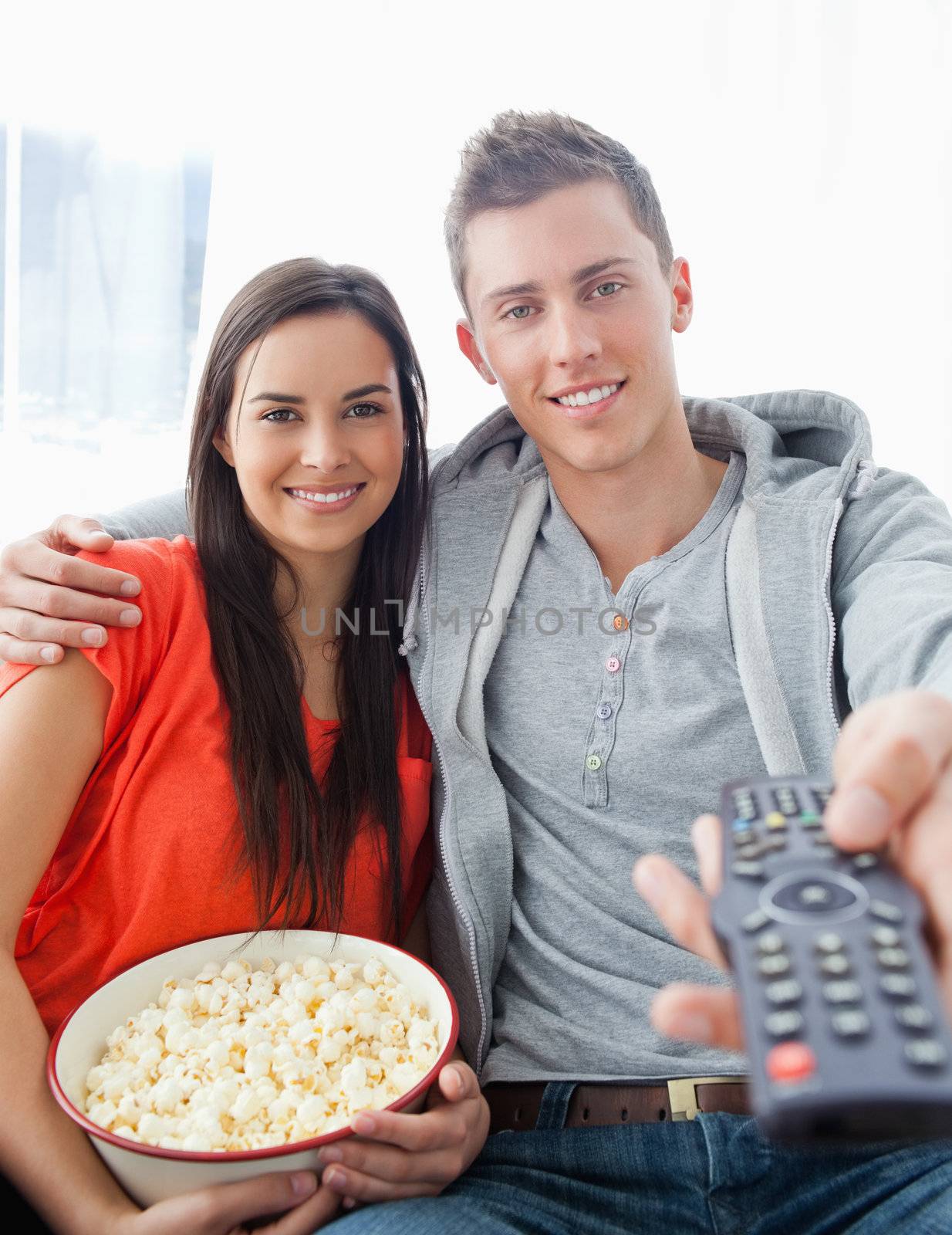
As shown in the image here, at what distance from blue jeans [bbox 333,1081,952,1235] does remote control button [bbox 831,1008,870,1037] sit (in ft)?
1.98

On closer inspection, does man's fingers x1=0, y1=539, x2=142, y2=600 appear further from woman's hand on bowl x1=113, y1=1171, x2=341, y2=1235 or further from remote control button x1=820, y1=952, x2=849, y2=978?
remote control button x1=820, y1=952, x2=849, y2=978

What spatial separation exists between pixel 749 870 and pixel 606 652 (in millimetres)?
776

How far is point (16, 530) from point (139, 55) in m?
1.12

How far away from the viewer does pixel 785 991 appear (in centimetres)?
55

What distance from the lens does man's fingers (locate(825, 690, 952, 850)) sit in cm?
62

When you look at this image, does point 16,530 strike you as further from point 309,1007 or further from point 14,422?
point 309,1007

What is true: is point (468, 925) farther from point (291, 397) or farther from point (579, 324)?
point (579, 324)

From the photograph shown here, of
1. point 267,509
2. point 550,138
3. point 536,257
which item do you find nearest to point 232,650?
point 267,509

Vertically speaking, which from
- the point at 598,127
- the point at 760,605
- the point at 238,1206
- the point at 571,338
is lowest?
the point at 238,1206

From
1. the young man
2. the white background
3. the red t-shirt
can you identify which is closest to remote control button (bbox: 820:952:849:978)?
the young man

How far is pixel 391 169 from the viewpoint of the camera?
249 centimetres

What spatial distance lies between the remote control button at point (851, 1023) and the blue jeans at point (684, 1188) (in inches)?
23.7

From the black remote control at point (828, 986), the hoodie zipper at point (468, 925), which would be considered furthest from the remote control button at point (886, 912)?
the hoodie zipper at point (468, 925)

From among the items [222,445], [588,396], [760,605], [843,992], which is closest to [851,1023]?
[843,992]
